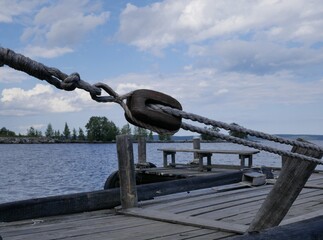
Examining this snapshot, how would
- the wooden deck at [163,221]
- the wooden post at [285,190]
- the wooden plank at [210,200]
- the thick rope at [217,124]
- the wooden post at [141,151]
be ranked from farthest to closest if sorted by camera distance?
the wooden post at [141,151] < the wooden plank at [210,200] < the wooden deck at [163,221] < the wooden post at [285,190] < the thick rope at [217,124]

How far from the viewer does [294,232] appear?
11.2 ft

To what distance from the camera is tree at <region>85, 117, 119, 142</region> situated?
138 meters

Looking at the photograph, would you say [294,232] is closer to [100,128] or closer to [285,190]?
[285,190]

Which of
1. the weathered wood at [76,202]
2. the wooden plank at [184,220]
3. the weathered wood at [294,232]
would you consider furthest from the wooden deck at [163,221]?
the weathered wood at [294,232]

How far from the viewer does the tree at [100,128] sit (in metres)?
138

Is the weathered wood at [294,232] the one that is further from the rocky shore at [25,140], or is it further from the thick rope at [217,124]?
the rocky shore at [25,140]

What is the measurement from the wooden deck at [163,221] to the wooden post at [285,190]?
0.87 meters

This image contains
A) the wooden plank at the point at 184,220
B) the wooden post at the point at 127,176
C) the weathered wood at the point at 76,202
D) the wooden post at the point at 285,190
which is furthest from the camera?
the wooden post at the point at 127,176

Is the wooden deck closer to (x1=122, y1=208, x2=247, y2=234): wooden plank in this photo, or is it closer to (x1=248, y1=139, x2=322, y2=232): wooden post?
(x1=122, y1=208, x2=247, y2=234): wooden plank

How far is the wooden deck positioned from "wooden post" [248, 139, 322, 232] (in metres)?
0.87

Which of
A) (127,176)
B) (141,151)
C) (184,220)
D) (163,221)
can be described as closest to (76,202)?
(127,176)

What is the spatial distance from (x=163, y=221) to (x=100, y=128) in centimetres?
14415

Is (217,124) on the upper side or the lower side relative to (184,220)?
upper

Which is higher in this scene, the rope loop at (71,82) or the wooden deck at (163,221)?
the rope loop at (71,82)
